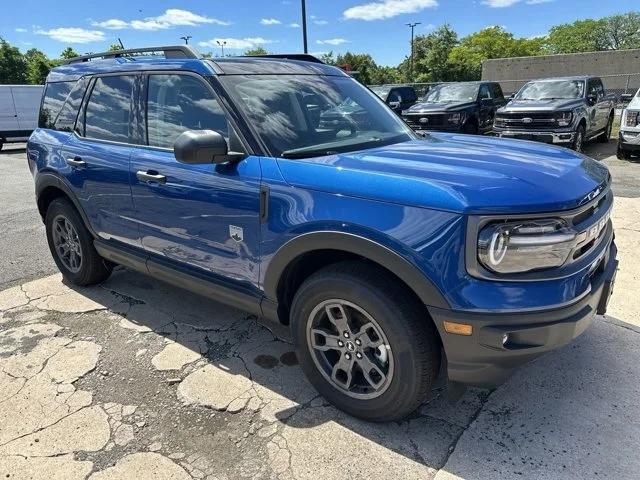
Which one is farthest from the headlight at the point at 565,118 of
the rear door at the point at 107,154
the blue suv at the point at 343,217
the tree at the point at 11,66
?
the tree at the point at 11,66

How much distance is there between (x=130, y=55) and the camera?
399 centimetres

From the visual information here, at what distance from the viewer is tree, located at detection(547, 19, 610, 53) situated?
8640 centimetres

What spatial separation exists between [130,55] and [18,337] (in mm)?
2319

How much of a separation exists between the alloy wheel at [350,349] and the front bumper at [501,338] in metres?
0.32

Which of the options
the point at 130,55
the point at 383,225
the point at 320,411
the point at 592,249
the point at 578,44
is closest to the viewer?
the point at 383,225

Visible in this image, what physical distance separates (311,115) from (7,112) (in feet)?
60.5

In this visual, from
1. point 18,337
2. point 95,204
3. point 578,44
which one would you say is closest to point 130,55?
point 95,204

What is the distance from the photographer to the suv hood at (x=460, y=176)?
207 cm

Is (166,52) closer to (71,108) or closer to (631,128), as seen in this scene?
(71,108)

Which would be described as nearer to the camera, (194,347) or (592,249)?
(592,249)

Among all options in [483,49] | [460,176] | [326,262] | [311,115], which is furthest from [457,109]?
[483,49]

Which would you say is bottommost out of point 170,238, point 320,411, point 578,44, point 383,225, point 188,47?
point 320,411

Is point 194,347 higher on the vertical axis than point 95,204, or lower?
lower

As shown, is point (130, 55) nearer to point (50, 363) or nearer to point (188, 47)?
point (188, 47)
